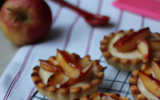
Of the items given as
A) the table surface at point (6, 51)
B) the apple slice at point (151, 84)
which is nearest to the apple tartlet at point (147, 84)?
the apple slice at point (151, 84)

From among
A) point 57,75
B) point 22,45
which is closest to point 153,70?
point 57,75

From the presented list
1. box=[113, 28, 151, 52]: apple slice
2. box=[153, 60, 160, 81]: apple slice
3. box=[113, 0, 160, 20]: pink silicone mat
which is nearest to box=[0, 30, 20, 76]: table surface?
box=[113, 28, 151, 52]: apple slice

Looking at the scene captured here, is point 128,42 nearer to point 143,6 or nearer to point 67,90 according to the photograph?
point 67,90

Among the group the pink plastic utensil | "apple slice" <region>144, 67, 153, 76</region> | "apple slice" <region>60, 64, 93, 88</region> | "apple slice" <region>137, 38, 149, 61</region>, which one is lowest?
"apple slice" <region>60, 64, 93, 88</region>

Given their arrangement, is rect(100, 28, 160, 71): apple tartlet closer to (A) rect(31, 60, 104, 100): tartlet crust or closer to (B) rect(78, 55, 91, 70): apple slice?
(B) rect(78, 55, 91, 70): apple slice

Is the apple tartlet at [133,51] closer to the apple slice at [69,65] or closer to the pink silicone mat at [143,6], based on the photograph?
the apple slice at [69,65]

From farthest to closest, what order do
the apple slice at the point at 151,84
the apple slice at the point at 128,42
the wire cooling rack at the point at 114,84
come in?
Result: the apple slice at the point at 128,42 → the wire cooling rack at the point at 114,84 → the apple slice at the point at 151,84
